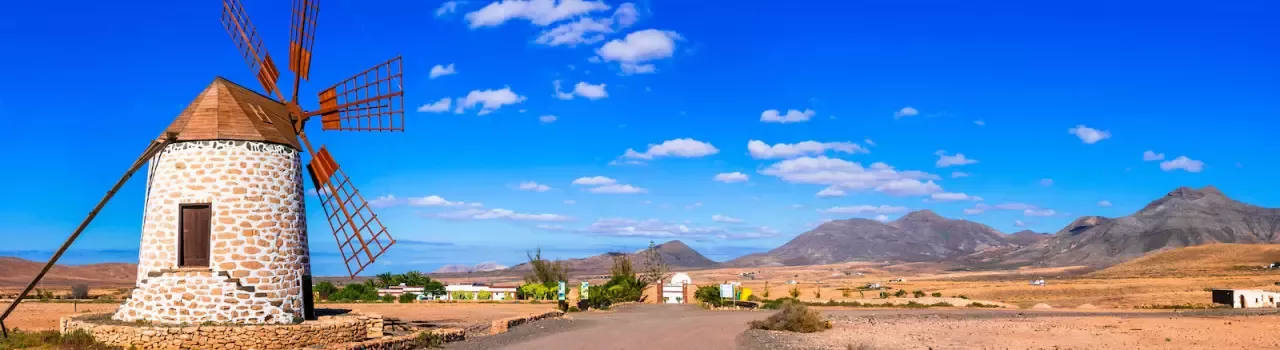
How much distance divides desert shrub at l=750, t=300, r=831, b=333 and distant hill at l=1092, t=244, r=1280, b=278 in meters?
52.5

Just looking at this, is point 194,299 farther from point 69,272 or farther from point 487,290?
point 69,272

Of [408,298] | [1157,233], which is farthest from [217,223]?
[1157,233]

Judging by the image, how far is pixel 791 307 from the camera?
84.5ft

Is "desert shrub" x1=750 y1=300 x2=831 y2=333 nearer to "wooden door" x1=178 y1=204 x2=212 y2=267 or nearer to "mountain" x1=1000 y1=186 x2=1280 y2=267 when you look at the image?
"wooden door" x1=178 y1=204 x2=212 y2=267

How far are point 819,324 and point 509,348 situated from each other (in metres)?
10.4

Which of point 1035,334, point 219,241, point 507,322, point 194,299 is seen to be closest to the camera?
point 194,299

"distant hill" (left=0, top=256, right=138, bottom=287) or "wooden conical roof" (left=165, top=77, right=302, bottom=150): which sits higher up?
"wooden conical roof" (left=165, top=77, right=302, bottom=150)

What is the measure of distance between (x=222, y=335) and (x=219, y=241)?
2.09m

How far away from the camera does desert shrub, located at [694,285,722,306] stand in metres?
37.0

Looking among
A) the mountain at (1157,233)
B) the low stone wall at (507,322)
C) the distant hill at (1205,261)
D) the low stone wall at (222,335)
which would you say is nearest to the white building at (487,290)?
the low stone wall at (507,322)

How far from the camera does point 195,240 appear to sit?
1795cm

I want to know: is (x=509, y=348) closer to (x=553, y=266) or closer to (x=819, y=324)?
(x=819, y=324)

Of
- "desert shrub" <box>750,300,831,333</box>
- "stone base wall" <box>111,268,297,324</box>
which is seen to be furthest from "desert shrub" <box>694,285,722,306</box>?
"stone base wall" <box>111,268,297,324</box>

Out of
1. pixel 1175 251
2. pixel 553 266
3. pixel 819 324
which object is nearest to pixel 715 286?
pixel 553 266
